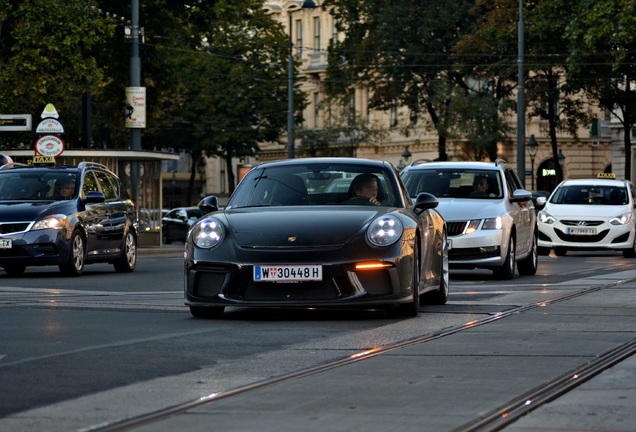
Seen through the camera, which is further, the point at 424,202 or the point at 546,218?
the point at 546,218

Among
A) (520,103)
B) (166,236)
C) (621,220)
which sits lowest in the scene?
(166,236)

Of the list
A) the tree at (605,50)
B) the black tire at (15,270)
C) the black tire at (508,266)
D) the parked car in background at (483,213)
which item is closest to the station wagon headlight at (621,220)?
the parked car in background at (483,213)

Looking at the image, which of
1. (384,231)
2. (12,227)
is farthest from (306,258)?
(12,227)

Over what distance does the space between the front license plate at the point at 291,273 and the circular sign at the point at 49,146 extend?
23.2m

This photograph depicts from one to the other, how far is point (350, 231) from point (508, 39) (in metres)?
50.4

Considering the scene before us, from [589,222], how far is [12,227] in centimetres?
1374

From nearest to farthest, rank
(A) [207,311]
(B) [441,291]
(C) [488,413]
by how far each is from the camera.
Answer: (C) [488,413] → (A) [207,311] → (B) [441,291]

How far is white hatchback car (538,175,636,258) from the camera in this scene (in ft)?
106

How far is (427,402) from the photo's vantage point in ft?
26.6

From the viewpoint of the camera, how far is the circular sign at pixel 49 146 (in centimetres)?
3569

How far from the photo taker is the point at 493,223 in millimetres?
21812

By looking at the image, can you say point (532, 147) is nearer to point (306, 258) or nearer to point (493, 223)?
point (493, 223)

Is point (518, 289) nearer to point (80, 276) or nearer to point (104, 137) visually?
point (80, 276)

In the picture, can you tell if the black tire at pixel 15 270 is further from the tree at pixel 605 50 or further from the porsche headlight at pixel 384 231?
the tree at pixel 605 50
